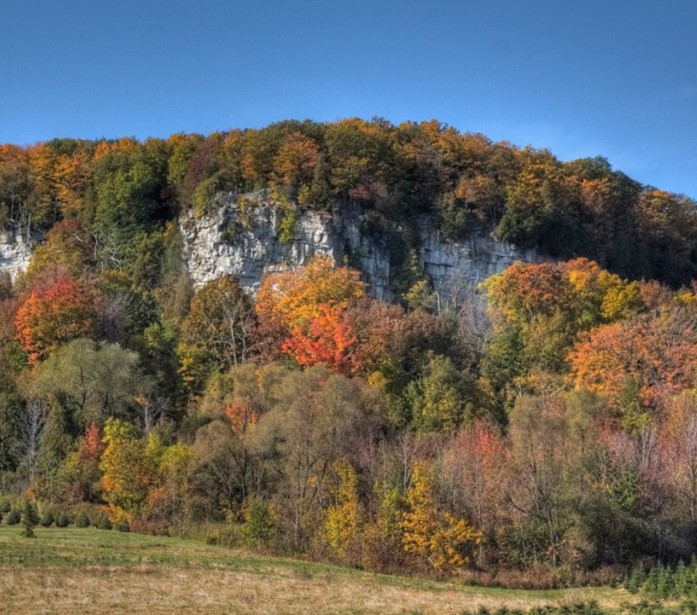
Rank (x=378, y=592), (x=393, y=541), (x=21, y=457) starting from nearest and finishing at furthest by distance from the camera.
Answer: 1. (x=378, y=592)
2. (x=393, y=541)
3. (x=21, y=457)

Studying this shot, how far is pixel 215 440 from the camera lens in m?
42.3

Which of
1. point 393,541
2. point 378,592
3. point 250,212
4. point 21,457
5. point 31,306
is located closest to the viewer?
point 378,592

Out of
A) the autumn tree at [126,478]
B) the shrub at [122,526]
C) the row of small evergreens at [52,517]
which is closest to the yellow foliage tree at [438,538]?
the shrub at [122,526]

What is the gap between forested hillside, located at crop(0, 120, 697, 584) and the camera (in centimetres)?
3747

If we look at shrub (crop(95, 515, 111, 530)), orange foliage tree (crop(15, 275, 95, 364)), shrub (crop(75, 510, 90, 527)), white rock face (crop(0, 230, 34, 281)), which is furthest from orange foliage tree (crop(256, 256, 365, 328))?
white rock face (crop(0, 230, 34, 281))

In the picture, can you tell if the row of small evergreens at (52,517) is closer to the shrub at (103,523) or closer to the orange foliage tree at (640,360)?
the shrub at (103,523)

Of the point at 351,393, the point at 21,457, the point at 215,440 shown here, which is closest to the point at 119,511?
the point at 215,440

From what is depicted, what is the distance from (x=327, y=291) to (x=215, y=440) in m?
18.1

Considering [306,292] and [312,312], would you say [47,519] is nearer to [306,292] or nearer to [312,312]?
[312,312]

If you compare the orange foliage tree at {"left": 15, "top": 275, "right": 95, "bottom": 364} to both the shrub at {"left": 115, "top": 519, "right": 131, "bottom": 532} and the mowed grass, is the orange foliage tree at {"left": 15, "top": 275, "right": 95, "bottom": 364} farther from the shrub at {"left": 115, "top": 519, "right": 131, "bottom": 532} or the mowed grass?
the mowed grass

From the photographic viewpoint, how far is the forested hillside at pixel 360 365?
3747 cm

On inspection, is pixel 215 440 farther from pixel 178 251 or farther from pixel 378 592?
pixel 178 251

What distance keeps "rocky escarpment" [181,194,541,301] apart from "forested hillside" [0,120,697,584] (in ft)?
2.48

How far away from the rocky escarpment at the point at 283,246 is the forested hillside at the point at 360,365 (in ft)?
2.48
